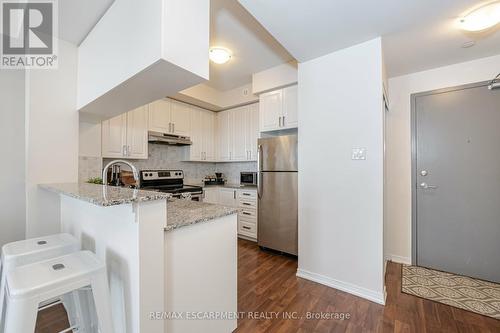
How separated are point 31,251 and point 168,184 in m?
2.21

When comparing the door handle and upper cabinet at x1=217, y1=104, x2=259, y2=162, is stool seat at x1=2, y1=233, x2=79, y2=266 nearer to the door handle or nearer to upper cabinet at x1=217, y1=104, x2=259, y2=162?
upper cabinet at x1=217, y1=104, x2=259, y2=162

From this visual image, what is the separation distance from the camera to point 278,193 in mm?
2914

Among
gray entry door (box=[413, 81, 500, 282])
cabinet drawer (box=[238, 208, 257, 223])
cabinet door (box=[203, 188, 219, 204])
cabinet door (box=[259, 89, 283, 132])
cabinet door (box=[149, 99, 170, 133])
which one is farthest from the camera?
cabinet door (box=[203, 188, 219, 204])

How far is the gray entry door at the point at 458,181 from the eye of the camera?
2328mm

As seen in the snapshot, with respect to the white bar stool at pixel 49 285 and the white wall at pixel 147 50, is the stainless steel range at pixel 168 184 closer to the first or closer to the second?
the white wall at pixel 147 50

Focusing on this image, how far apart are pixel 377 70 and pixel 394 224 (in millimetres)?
2053

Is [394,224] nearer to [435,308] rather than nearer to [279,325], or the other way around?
[435,308]

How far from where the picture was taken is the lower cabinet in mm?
3451

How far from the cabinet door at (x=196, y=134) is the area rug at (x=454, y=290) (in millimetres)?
3464

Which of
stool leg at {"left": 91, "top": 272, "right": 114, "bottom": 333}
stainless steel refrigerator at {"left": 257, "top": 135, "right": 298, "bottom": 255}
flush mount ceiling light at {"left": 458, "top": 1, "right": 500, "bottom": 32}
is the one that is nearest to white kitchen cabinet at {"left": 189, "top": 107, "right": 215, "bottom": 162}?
stainless steel refrigerator at {"left": 257, "top": 135, "right": 298, "bottom": 255}

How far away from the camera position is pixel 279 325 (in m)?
1.65

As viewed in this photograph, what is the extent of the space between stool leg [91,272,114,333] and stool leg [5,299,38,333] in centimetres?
21

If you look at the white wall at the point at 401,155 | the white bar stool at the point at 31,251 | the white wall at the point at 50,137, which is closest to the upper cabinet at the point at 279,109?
the white wall at the point at 401,155

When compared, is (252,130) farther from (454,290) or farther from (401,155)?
(454,290)
